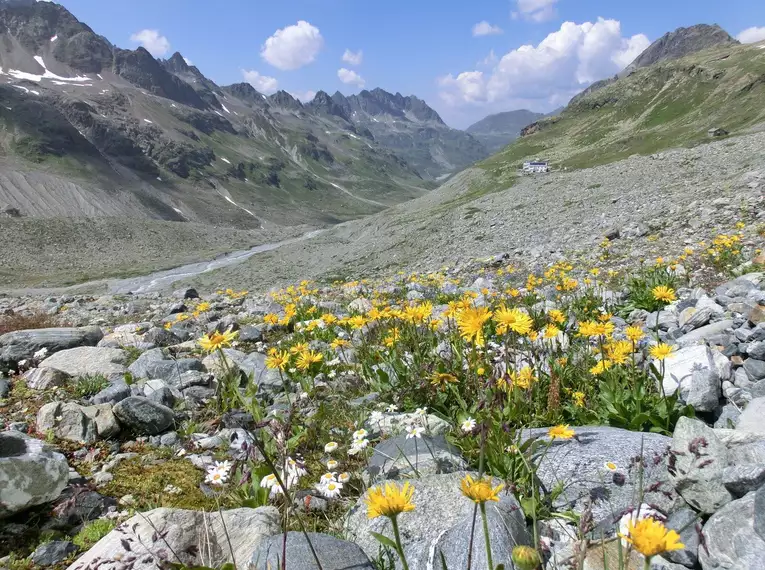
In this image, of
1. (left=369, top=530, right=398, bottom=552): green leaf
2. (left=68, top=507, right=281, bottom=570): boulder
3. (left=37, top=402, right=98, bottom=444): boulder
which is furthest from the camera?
(left=37, top=402, right=98, bottom=444): boulder

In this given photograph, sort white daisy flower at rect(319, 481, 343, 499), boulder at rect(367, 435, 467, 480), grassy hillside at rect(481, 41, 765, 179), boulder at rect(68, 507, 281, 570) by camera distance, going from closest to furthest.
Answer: boulder at rect(68, 507, 281, 570) < white daisy flower at rect(319, 481, 343, 499) < boulder at rect(367, 435, 467, 480) < grassy hillside at rect(481, 41, 765, 179)

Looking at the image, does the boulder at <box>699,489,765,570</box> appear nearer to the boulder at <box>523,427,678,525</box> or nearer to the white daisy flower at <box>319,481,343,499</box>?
the boulder at <box>523,427,678,525</box>

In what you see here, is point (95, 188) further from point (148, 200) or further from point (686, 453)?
point (686, 453)

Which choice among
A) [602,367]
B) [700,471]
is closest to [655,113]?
[602,367]

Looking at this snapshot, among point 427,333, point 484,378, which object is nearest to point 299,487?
point 484,378

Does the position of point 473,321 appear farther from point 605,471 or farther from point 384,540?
point 384,540

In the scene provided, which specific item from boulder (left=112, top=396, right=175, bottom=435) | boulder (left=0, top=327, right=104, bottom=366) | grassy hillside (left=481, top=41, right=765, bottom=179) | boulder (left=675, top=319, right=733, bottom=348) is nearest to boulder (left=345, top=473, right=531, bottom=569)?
boulder (left=112, top=396, right=175, bottom=435)

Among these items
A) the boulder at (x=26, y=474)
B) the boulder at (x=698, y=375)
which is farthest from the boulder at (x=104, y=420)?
the boulder at (x=698, y=375)

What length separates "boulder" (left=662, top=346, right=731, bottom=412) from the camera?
380 centimetres

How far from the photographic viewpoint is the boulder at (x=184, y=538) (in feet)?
7.79

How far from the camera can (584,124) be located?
485 feet

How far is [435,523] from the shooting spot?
270cm

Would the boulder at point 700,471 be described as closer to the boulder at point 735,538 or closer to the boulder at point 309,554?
the boulder at point 735,538

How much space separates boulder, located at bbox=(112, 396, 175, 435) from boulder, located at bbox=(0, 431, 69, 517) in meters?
1.08
